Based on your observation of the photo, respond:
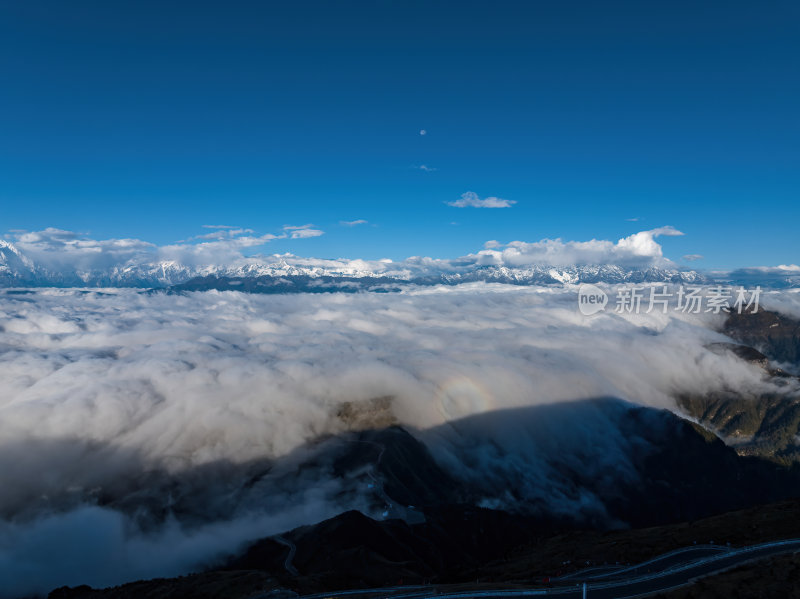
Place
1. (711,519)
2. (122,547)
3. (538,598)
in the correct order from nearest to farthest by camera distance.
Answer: (538,598), (711,519), (122,547)

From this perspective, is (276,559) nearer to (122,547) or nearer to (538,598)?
(122,547)

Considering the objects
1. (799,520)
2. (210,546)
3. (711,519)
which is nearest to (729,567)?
(799,520)

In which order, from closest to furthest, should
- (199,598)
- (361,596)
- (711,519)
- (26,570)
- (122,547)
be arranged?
(361,596) < (199,598) < (711,519) < (26,570) < (122,547)

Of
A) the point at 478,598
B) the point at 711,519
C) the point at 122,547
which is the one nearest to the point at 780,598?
the point at 478,598

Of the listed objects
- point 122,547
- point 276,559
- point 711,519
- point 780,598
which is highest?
point 780,598

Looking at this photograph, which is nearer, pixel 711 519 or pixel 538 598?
pixel 538 598

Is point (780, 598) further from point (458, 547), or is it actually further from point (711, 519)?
point (458, 547)

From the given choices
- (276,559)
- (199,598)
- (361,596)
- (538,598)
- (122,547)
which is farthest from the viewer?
(122,547)

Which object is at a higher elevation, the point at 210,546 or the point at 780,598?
the point at 780,598

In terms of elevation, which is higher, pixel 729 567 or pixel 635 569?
pixel 729 567
